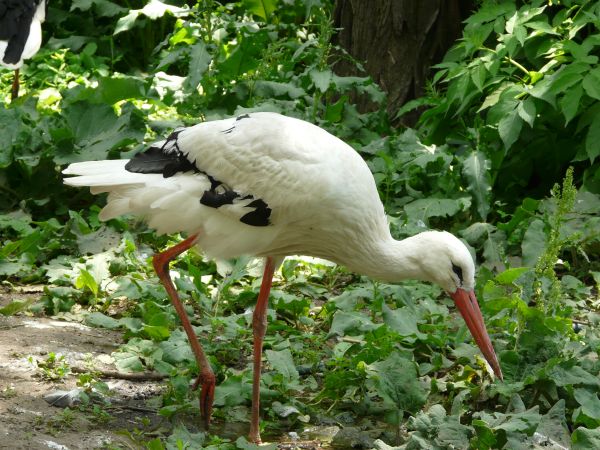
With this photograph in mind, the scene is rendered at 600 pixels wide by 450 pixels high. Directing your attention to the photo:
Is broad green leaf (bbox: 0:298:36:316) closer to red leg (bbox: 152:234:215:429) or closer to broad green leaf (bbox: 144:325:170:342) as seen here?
broad green leaf (bbox: 144:325:170:342)

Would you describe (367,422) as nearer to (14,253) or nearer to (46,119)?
(14,253)

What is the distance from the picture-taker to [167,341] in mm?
5492

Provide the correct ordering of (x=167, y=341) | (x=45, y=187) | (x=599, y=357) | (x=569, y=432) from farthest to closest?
(x=45, y=187) → (x=167, y=341) → (x=599, y=357) → (x=569, y=432)

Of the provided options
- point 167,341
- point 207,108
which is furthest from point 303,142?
point 207,108

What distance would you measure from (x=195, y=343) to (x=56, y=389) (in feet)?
2.35

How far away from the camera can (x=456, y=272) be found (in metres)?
4.96

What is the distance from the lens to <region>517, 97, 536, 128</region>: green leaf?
6.90m

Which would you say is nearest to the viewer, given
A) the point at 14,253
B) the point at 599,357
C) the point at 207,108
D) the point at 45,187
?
the point at 599,357

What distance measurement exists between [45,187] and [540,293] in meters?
3.70

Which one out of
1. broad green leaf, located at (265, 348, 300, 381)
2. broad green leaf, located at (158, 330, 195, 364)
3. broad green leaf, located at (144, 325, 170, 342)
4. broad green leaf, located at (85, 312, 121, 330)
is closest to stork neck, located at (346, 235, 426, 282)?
broad green leaf, located at (265, 348, 300, 381)

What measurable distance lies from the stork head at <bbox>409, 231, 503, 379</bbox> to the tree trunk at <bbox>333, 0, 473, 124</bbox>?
3.98 meters

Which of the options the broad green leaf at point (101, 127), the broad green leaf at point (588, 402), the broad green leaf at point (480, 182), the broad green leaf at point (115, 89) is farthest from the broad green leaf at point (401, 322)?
the broad green leaf at point (115, 89)

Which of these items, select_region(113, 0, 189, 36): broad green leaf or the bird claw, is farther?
select_region(113, 0, 189, 36): broad green leaf

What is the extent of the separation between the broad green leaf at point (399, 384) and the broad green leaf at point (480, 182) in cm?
229
